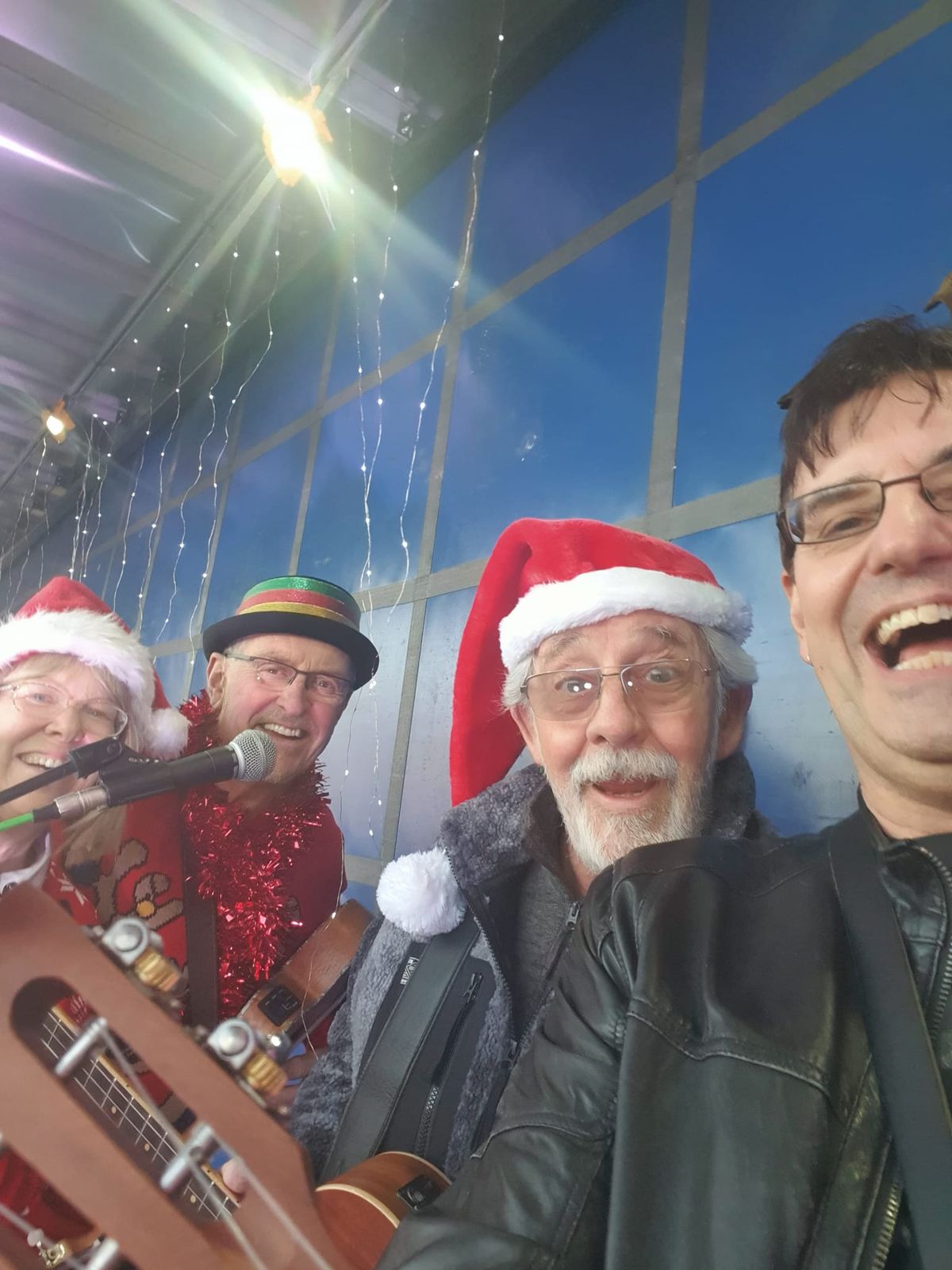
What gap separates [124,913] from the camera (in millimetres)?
1266

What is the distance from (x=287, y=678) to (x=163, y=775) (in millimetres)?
662

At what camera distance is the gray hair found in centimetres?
106

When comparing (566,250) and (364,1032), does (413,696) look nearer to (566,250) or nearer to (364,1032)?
(364,1032)

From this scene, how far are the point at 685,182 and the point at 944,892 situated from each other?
1.75 m

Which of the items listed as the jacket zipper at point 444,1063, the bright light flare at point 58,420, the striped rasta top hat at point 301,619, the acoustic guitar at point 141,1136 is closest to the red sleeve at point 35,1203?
the acoustic guitar at point 141,1136

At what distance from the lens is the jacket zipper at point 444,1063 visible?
3.07 ft

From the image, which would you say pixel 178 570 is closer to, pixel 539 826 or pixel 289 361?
pixel 289 361

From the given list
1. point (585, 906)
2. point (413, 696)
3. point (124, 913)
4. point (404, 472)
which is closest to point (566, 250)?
point (404, 472)

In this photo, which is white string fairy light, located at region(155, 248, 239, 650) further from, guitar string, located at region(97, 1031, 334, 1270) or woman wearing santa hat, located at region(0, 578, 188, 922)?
guitar string, located at region(97, 1031, 334, 1270)

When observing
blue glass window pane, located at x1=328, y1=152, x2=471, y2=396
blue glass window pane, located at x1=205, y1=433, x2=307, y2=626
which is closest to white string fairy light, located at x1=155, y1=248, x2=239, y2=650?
blue glass window pane, located at x1=205, y1=433, x2=307, y2=626

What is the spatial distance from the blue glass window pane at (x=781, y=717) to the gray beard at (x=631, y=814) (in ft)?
0.96

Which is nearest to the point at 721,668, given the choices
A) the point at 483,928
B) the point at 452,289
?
the point at 483,928

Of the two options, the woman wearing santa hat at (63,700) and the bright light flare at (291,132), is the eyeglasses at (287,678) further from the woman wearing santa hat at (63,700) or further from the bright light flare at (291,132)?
the bright light flare at (291,132)

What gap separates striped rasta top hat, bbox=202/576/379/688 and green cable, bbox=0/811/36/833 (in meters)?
0.78
